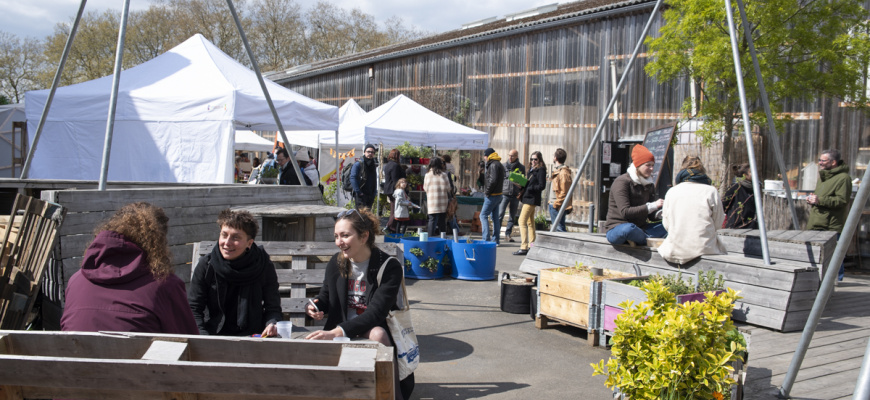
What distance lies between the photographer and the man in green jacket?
8859mm

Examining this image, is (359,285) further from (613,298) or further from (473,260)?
(473,260)

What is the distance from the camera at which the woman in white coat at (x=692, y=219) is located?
6.27 m

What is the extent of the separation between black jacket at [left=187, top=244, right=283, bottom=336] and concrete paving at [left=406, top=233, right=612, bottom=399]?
4.27ft

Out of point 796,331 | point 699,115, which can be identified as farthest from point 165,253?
point 699,115

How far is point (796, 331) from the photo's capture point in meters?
5.86

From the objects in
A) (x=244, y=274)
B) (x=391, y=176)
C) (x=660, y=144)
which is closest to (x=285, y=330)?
(x=244, y=274)

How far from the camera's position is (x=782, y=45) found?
442 inches

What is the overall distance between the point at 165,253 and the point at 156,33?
46199mm

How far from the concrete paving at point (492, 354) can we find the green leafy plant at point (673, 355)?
151 centimetres

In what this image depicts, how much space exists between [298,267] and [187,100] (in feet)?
26.0

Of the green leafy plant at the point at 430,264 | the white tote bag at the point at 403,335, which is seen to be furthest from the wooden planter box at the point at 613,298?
the green leafy plant at the point at 430,264

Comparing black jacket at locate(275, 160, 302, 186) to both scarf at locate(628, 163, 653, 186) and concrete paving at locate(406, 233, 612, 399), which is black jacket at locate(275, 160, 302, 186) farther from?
scarf at locate(628, 163, 653, 186)

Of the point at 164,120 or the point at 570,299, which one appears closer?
the point at 570,299

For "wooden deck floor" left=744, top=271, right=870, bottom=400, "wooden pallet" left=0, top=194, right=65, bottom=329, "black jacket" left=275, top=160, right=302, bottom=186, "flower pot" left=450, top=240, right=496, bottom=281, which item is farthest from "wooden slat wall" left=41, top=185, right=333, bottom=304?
"black jacket" left=275, top=160, right=302, bottom=186
